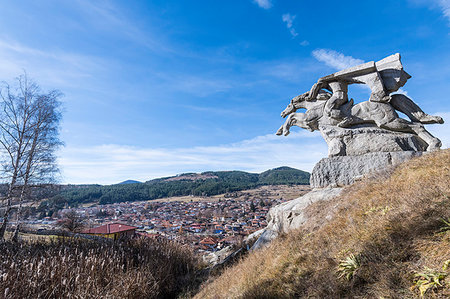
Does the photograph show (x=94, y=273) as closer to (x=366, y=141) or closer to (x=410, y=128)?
(x=366, y=141)

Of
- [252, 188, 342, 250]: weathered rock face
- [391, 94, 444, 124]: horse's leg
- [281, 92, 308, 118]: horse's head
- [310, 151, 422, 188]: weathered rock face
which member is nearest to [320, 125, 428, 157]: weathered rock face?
[310, 151, 422, 188]: weathered rock face

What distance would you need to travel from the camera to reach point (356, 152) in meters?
7.66

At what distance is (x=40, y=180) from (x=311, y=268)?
1388 cm

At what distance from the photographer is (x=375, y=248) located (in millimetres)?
2873

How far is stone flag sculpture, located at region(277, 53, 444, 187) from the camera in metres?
7.24

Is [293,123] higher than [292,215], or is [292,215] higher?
[293,123]

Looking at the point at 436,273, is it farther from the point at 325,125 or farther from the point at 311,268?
the point at 325,125

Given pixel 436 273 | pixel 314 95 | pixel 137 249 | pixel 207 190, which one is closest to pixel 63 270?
pixel 137 249

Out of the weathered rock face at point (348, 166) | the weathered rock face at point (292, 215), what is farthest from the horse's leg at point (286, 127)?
the weathered rock face at point (292, 215)

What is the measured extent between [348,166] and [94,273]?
25.7ft

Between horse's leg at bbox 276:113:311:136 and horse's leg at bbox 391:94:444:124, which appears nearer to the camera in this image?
horse's leg at bbox 391:94:444:124

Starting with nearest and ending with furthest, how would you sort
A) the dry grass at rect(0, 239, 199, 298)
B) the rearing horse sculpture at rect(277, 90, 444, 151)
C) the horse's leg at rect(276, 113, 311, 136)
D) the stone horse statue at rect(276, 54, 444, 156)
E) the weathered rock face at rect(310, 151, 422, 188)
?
the dry grass at rect(0, 239, 199, 298) → the weathered rock face at rect(310, 151, 422, 188) → the stone horse statue at rect(276, 54, 444, 156) → the rearing horse sculpture at rect(277, 90, 444, 151) → the horse's leg at rect(276, 113, 311, 136)

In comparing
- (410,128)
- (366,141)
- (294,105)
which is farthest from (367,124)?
(294,105)

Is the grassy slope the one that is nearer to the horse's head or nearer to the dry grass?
the dry grass
